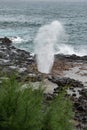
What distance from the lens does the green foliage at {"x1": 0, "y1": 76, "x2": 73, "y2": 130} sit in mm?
14242

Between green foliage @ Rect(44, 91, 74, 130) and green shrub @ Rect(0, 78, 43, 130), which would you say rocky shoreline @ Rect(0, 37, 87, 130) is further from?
green foliage @ Rect(44, 91, 74, 130)

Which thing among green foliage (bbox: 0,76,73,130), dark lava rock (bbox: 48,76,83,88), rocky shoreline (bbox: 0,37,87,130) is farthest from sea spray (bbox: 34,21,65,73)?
green foliage (bbox: 0,76,73,130)

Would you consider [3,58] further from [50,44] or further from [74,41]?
[74,41]

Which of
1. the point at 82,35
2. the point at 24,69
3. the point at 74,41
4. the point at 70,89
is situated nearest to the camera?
the point at 70,89

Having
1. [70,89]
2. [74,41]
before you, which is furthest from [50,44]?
[74,41]

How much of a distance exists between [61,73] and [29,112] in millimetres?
22166

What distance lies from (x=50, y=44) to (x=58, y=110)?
101 ft

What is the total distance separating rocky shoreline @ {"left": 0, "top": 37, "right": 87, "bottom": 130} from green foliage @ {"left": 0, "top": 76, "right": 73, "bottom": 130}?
471 cm

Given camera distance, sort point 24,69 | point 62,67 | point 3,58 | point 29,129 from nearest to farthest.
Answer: point 29,129 → point 24,69 → point 62,67 → point 3,58

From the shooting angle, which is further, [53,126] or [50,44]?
[50,44]

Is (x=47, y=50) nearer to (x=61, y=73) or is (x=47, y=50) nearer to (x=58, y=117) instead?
(x=61, y=73)

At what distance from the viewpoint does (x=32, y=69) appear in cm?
3738

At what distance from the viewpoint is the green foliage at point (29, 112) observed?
14.2 metres

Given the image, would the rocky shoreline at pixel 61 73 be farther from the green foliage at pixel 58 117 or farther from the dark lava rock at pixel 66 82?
the green foliage at pixel 58 117
